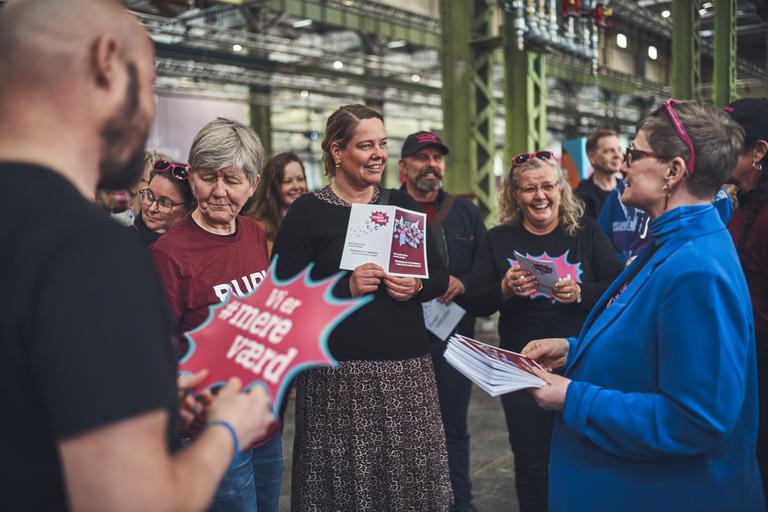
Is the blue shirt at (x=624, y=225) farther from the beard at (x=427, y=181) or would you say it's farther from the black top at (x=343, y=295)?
the black top at (x=343, y=295)

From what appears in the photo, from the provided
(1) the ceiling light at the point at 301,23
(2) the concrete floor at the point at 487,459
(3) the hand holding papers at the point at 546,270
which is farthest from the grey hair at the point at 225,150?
(1) the ceiling light at the point at 301,23

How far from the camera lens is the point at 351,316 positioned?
2.38 metres

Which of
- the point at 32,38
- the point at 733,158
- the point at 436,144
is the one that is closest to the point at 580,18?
the point at 436,144

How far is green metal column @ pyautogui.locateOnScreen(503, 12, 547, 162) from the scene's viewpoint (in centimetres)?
786

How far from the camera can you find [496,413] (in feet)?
16.1

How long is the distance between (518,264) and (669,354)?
1.45 metres

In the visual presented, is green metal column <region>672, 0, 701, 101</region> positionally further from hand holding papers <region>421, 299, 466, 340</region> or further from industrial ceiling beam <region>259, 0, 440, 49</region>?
hand holding papers <region>421, 299, 466, 340</region>

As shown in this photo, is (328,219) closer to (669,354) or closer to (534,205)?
(534,205)

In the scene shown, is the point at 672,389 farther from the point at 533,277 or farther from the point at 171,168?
the point at 171,168

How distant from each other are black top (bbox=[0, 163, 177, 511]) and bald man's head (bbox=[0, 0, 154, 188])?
9cm

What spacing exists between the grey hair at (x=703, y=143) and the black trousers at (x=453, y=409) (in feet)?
6.37

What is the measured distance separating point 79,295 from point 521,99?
771 cm

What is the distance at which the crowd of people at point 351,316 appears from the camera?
30.5 inches

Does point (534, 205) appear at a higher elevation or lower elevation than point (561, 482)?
higher
